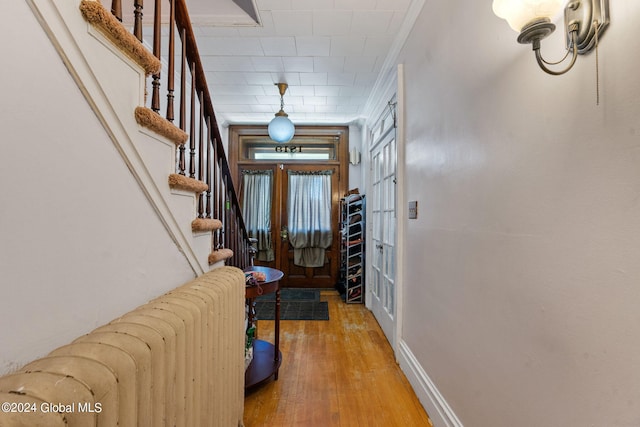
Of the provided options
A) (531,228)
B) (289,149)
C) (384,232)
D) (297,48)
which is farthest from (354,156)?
(531,228)

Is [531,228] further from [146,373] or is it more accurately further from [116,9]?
[116,9]

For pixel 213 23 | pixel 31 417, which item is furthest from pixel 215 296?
pixel 213 23

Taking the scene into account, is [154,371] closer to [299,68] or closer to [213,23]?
[213,23]

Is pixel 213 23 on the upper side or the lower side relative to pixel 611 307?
upper

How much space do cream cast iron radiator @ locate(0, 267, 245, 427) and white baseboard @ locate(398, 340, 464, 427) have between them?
1.04 m

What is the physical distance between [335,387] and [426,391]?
1.97 feet

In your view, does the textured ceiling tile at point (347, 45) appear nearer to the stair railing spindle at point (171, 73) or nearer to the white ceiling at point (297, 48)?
the white ceiling at point (297, 48)

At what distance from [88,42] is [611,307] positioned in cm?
141

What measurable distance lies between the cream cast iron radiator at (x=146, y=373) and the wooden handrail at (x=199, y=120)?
0.56m

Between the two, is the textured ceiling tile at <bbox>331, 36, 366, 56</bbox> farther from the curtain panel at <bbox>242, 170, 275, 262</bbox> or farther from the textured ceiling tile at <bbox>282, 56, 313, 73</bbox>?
the curtain panel at <bbox>242, 170, 275, 262</bbox>

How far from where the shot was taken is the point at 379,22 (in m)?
2.23

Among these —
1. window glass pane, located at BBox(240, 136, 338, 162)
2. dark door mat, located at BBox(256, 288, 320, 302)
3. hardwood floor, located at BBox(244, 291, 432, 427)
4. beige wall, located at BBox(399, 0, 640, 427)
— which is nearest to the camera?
beige wall, located at BBox(399, 0, 640, 427)

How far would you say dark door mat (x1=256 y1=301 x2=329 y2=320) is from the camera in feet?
11.3

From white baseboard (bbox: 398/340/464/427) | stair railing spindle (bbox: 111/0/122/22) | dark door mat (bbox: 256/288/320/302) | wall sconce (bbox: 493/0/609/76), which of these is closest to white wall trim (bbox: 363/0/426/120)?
wall sconce (bbox: 493/0/609/76)
